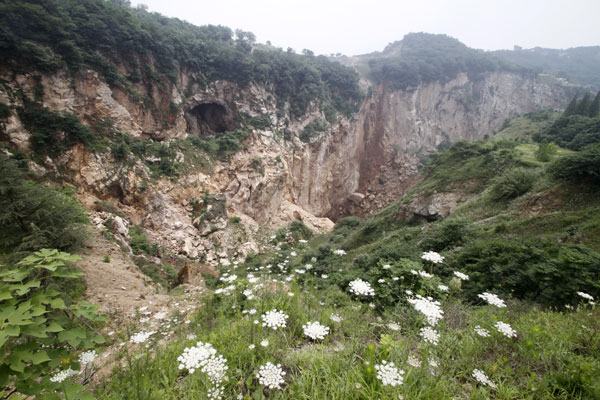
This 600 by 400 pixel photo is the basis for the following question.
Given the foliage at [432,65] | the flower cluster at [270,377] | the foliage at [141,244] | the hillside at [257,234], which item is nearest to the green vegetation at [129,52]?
the hillside at [257,234]

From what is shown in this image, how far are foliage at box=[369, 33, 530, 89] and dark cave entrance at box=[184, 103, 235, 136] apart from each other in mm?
32389

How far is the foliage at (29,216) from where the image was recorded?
6.73 meters

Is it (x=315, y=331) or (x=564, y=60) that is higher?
(x=564, y=60)

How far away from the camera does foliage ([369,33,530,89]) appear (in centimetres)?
4319

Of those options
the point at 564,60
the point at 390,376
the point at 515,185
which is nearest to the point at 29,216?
the point at 390,376

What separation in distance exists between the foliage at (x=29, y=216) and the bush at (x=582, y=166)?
17.9 metres

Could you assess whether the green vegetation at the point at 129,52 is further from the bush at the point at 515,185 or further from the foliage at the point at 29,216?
the bush at the point at 515,185

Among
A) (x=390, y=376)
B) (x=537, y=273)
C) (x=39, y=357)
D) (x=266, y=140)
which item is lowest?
(x=537, y=273)

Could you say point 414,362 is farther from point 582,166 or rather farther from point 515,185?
point 515,185

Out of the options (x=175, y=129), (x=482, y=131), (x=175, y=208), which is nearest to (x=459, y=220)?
(x=175, y=208)

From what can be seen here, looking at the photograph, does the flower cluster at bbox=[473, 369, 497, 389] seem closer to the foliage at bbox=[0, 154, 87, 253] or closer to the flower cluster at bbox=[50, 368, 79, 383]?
the flower cluster at bbox=[50, 368, 79, 383]

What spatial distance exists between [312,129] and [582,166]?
81.2ft

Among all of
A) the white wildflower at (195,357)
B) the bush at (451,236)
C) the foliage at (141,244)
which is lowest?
the foliage at (141,244)

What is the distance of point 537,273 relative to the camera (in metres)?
4.17
